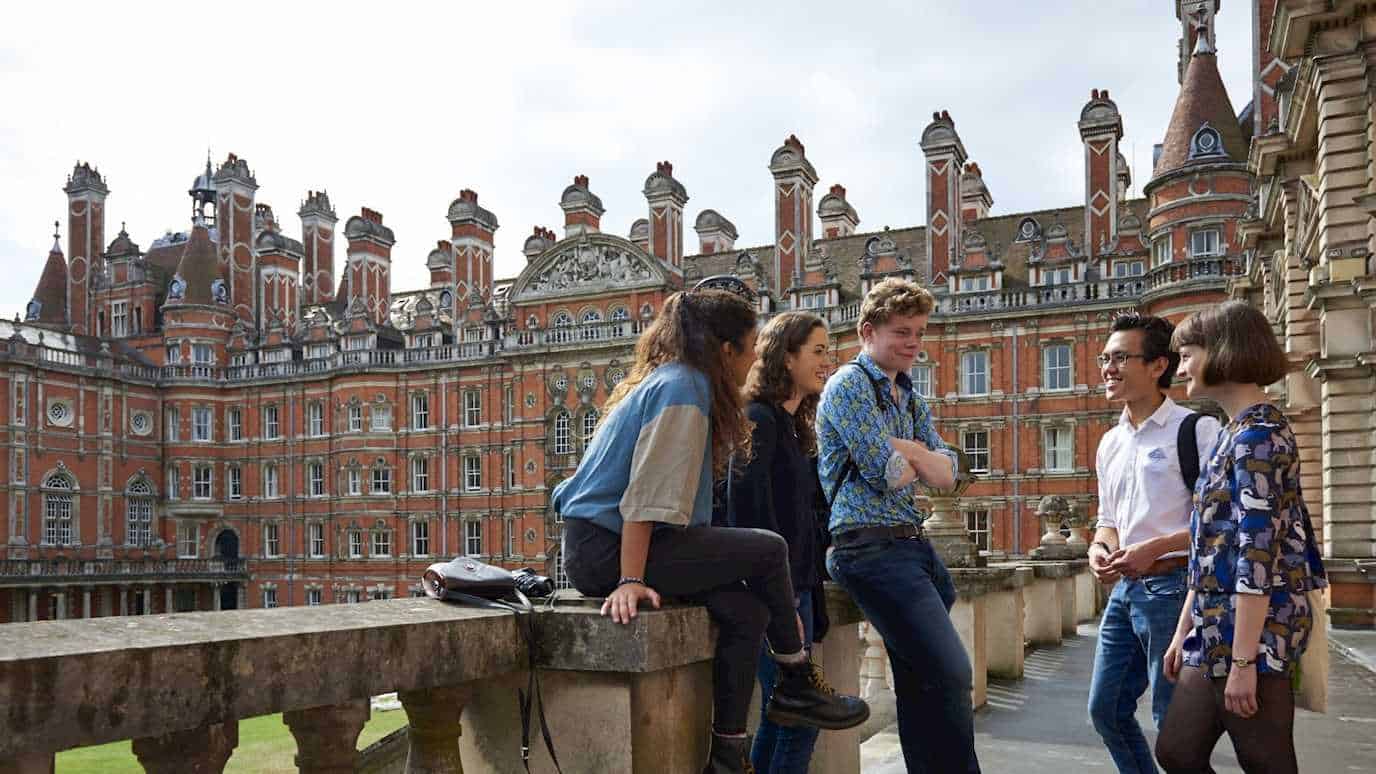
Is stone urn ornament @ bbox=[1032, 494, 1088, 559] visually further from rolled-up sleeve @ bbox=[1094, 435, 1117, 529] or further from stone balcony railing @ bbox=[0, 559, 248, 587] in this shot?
A: stone balcony railing @ bbox=[0, 559, 248, 587]

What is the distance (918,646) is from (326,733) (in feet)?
7.17

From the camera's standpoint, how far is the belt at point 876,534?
164 inches

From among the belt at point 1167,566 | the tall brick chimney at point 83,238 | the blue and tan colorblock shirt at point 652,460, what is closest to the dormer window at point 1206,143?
the belt at point 1167,566

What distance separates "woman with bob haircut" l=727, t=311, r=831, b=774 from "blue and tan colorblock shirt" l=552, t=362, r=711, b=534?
0.64m

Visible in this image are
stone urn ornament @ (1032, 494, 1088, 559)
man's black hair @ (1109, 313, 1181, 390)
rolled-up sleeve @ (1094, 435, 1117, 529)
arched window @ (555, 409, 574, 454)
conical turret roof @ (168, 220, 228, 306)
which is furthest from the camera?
conical turret roof @ (168, 220, 228, 306)

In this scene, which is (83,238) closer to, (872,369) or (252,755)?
(252,755)

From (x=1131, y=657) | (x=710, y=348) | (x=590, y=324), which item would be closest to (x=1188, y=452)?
(x=1131, y=657)

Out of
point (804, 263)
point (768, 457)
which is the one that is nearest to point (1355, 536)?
point (768, 457)

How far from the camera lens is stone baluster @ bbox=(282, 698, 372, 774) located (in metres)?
2.69

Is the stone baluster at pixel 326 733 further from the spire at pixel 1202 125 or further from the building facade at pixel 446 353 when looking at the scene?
the spire at pixel 1202 125

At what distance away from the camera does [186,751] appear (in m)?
2.42

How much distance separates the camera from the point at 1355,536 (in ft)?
48.6

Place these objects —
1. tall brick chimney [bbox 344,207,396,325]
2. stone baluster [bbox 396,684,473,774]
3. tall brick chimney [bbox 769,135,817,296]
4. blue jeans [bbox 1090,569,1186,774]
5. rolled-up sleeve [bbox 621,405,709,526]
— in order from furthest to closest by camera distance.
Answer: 1. tall brick chimney [bbox 344,207,396,325]
2. tall brick chimney [bbox 769,135,817,296]
3. blue jeans [bbox 1090,569,1186,774]
4. rolled-up sleeve [bbox 621,405,709,526]
5. stone baluster [bbox 396,684,473,774]

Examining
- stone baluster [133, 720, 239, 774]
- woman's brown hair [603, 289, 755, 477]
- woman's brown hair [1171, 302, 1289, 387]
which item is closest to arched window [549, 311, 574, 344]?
woman's brown hair [603, 289, 755, 477]
